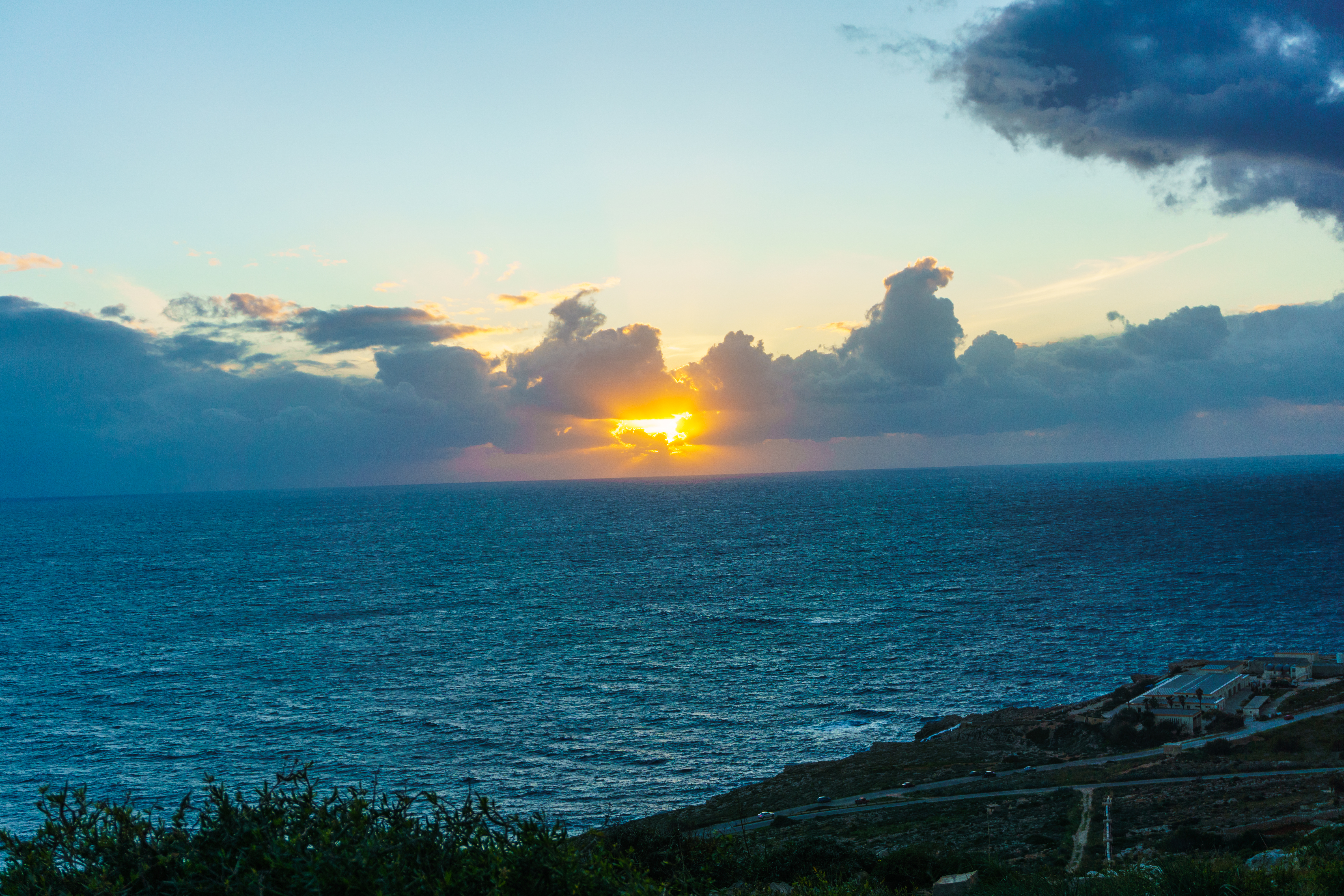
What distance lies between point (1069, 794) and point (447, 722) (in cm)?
5406

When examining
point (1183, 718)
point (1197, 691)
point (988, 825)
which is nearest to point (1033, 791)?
point (988, 825)

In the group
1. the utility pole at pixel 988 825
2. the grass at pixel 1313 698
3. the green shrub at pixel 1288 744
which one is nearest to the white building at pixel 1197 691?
the grass at pixel 1313 698

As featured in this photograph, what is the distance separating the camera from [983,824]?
4991cm

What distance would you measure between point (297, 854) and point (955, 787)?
56047 mm

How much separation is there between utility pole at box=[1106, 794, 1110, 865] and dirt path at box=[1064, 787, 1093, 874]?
0.92 metres

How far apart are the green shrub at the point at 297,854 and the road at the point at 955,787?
3717cm

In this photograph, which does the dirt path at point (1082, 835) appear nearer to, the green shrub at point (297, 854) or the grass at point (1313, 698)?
the green shrub at point (297, 854)

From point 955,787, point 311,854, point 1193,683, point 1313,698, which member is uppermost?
point 311,854

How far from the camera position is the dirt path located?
136ft

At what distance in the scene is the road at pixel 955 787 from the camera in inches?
2136

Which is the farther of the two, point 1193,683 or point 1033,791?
point 1193,683

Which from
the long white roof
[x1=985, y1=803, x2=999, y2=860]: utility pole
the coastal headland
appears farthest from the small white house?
[x1=985, y1=803, x2=999, y2=860]: utility pole

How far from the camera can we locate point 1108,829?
4722 centimetres

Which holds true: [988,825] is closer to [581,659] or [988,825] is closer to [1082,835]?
[1082,835]
